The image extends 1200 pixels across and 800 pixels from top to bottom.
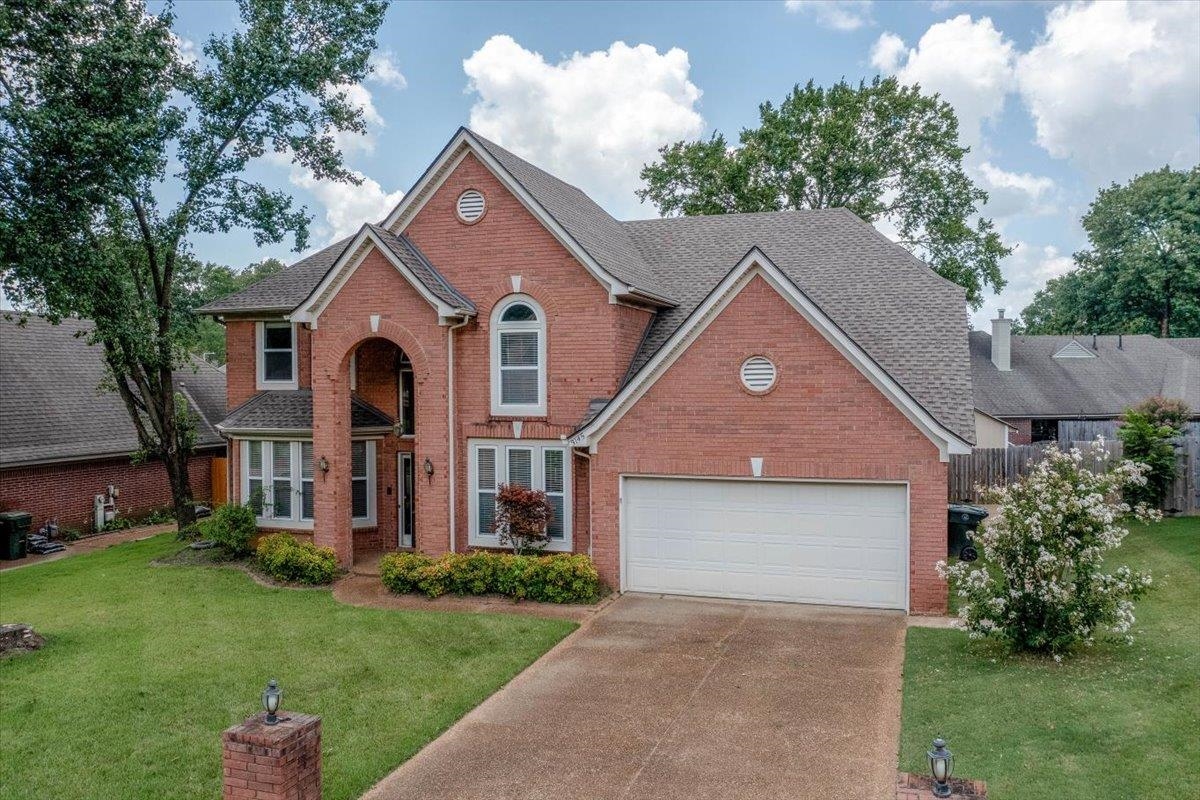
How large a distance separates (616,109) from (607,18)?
11.7 ft

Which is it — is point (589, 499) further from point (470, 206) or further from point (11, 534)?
point (11, 534)

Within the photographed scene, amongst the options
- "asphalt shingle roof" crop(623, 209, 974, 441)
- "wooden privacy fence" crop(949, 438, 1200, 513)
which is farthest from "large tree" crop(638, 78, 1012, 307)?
"asphalt shingle roof" crop(623, 209, 974, 441)

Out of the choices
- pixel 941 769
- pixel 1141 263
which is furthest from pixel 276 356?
pixel 1141 263

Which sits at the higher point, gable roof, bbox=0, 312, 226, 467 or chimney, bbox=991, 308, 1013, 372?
chimney, bbox=991, 308, 1013, 372

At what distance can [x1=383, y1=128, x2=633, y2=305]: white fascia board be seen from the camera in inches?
611

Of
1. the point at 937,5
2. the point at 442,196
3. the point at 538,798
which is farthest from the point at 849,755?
the point at 937,5

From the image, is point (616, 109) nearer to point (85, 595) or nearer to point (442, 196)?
point (442, 196)

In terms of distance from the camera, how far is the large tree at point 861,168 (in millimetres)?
32750

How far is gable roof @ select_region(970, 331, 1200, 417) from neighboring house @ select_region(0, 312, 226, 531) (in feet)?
101

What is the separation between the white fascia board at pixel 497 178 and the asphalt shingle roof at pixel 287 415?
3.97 m

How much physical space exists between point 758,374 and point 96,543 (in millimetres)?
17936

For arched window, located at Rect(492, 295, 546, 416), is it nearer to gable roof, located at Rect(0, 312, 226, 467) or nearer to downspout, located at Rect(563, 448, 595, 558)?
downspout, located at Rect(563, 448, 595, 558)

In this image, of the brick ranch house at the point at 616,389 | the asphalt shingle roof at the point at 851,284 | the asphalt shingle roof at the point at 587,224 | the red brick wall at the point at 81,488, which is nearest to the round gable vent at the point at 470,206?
the brick ranch house at the point at 616,389

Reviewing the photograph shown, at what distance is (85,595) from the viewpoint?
50.0 ft
